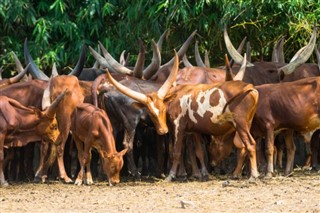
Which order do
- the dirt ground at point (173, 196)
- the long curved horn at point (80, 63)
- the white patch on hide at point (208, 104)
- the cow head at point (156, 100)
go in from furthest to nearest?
the long curved horn at point (80, 63), the cow head at point (156, 100), the white patch on hide at point (208, 104), the dirt ground at point (173, 196)

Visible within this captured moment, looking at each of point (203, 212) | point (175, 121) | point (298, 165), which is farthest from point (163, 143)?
point (203, 212)

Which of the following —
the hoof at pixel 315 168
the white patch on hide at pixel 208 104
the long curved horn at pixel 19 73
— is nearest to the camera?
the white patch on hide at pixel 208 104

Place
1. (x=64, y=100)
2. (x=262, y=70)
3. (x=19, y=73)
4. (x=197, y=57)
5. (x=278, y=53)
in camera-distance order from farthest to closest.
Answer: (x=197, y=57) < (x=278, y=53) < (x=19, y=73) < (x=262, y=70) < (x=64, y=100)

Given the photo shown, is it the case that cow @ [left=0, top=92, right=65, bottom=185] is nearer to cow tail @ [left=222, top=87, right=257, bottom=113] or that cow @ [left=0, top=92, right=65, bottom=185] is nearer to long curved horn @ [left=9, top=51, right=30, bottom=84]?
long curved horn @ [left=9, top=51, right=30, bottom=84]

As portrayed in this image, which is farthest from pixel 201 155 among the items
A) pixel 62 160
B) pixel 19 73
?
pixel 19 73

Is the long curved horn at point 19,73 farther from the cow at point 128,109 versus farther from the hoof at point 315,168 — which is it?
the hoof at point 315,168

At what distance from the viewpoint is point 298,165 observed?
18266mm

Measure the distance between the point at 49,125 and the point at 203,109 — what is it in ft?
7.51

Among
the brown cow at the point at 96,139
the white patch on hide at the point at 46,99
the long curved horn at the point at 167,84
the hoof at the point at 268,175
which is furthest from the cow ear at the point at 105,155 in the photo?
the hoof at the point at 268,175

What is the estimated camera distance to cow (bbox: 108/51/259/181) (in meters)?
14.9

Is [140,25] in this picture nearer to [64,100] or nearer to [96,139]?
[64,100]

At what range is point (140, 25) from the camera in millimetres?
19766

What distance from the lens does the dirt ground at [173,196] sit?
1241cm

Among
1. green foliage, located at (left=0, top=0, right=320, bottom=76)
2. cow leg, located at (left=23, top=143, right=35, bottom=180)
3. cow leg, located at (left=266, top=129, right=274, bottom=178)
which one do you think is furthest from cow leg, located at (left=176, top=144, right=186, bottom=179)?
green foliage, located at (left=0, top=0, right=320, bottom=76)
